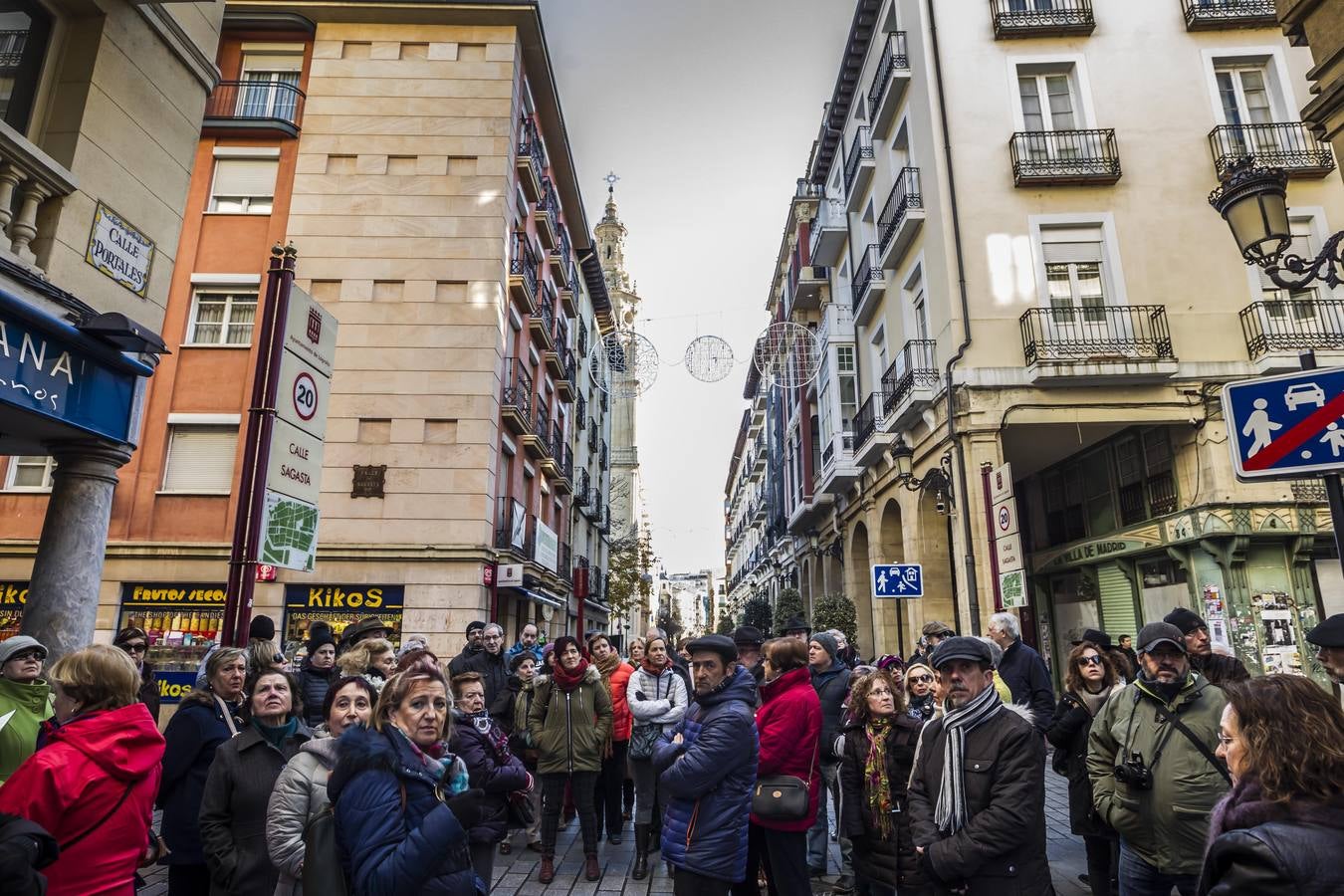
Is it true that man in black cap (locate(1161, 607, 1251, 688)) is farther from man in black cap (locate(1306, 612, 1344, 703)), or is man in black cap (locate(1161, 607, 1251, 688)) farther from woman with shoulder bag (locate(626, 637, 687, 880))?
woman with shoulder bag (locate(626, 637, 687, 880))

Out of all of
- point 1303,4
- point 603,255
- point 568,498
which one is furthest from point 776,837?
point 603,255

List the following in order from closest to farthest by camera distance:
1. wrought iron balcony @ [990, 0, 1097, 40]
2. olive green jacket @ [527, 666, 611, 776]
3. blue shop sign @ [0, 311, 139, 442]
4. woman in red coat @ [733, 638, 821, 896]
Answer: woman in red coat @ [733, 638, 821, 896] → blue shop sign @ [0, 311, 139, 442] → olive green jacket @ [527, 666, 611, 776] → wrought iron balcony @ [990, 0, 1097, 40]

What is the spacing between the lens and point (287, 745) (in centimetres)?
393

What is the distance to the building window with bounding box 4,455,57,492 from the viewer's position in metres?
14.6

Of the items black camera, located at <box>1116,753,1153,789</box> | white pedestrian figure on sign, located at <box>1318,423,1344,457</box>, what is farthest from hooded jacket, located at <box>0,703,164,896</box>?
white pedestrian figure on sign, located at <box>1318,423,1344,457</box>

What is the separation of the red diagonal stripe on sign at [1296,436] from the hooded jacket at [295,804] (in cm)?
488

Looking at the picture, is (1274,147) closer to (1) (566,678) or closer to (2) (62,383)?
(1) (566,678)

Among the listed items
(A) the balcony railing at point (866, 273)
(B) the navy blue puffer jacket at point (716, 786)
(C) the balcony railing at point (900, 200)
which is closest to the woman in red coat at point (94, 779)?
(B) the navy blue puffer jacket at point (716, 786)

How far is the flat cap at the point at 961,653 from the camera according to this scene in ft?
10.7

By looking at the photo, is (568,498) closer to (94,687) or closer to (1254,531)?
(1254,531)

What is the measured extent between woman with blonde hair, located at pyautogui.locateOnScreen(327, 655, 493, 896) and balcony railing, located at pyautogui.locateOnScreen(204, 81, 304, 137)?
735 inches

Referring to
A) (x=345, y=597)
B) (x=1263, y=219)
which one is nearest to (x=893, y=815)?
(x=1263, y=219)

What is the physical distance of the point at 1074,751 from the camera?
538cm

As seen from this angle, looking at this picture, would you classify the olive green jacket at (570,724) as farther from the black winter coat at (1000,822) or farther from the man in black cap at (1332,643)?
the man in black cap at (1332,643)
